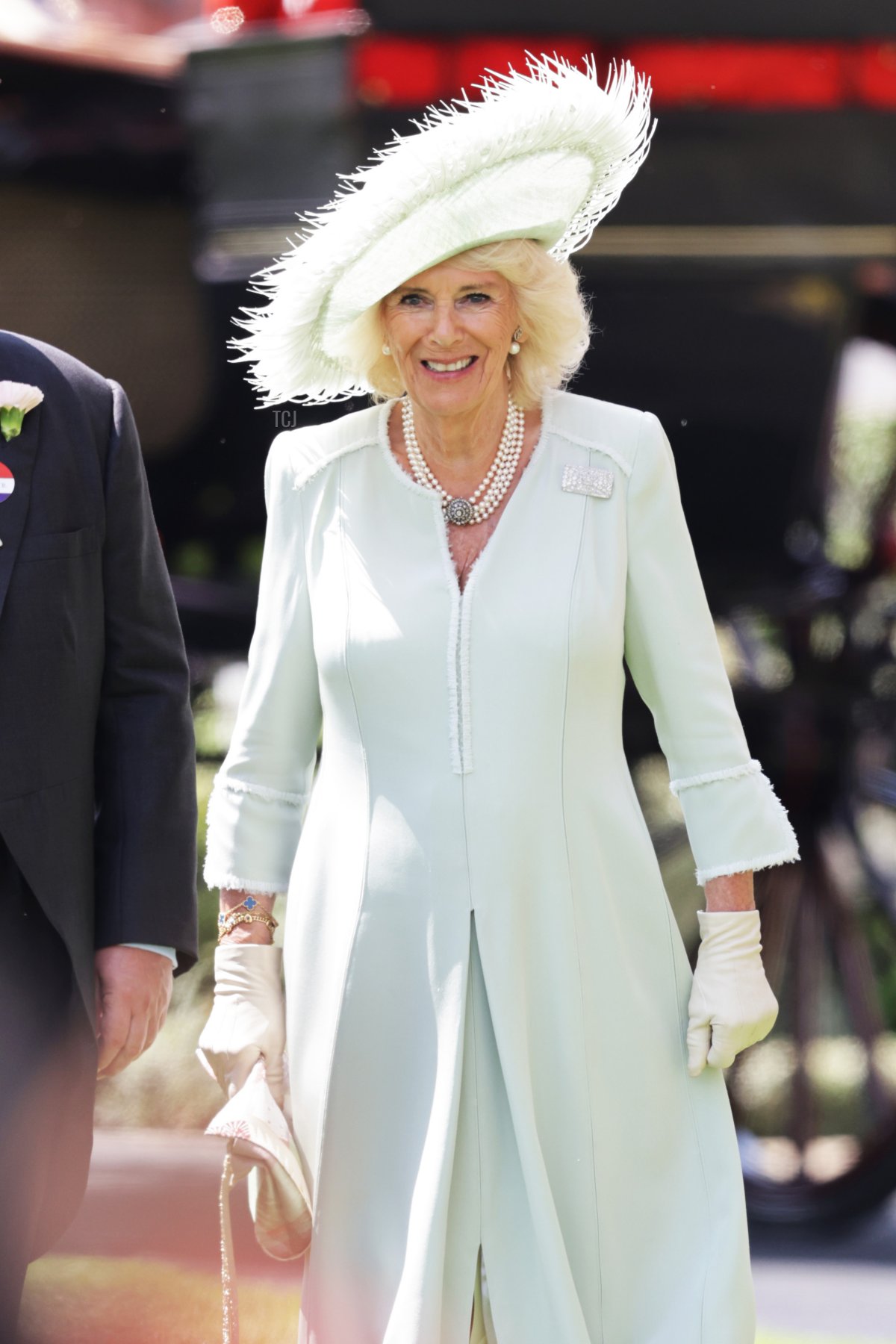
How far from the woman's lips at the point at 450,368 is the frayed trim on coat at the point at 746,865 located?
591 millimetres

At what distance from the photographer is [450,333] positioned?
1.87 metres

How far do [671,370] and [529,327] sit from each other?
865 mm

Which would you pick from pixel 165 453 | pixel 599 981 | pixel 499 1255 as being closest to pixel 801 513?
pixel 165 453

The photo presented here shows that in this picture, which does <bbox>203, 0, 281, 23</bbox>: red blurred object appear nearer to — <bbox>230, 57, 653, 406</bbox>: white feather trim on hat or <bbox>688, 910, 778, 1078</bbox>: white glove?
<bbox>230, 57, 653, 406</bbox>: white feather trim on hat

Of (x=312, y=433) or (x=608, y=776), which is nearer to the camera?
(x=608, y=776)

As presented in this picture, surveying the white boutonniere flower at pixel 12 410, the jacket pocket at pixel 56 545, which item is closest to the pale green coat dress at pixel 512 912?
the jacket pocket at pixel 56 545

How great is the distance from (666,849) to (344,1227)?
136 centimetres

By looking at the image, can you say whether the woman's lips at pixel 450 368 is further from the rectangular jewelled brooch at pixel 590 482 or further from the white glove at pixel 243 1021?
the white glove at pixel 243 1021

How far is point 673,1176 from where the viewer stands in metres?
1.90

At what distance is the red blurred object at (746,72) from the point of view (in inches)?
103

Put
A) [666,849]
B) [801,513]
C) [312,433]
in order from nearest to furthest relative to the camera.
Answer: [312,433] < [801,513] < [666,849]

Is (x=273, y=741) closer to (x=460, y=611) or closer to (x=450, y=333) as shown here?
(x=460, y=611)

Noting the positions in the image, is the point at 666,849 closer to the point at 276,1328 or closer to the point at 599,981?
the point at 276,1328

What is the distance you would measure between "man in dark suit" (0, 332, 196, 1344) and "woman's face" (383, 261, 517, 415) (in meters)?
0.33
